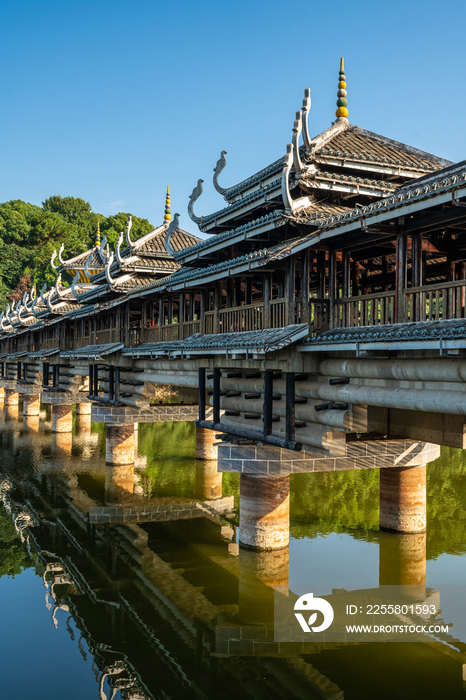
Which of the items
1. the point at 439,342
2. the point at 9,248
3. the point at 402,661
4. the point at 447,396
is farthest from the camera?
the point at 9,248

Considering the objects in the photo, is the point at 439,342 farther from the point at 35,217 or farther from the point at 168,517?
the point at 35,217

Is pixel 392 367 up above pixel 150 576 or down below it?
above

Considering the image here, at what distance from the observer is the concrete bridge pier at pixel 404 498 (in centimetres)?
1672

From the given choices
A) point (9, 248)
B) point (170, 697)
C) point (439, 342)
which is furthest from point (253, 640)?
point (9, 248)

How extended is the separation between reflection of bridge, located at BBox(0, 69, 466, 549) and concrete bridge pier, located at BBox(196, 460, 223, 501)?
17.8 feet

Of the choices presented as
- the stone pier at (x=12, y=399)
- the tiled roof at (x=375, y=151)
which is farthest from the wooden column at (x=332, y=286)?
the stone pier at (x=12, y=399)

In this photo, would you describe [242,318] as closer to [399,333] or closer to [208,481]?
[399,333]

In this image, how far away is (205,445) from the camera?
91.6 feet

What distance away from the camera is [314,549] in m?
16.9

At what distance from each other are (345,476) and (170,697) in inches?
674

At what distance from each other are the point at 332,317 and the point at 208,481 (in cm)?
1471

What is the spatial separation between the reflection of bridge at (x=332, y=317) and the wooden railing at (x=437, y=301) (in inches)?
1.2

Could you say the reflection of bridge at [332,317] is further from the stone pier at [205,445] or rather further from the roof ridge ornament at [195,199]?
the stone pier at [205,445]

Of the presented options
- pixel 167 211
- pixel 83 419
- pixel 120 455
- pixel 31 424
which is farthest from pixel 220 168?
pixel 31 424
